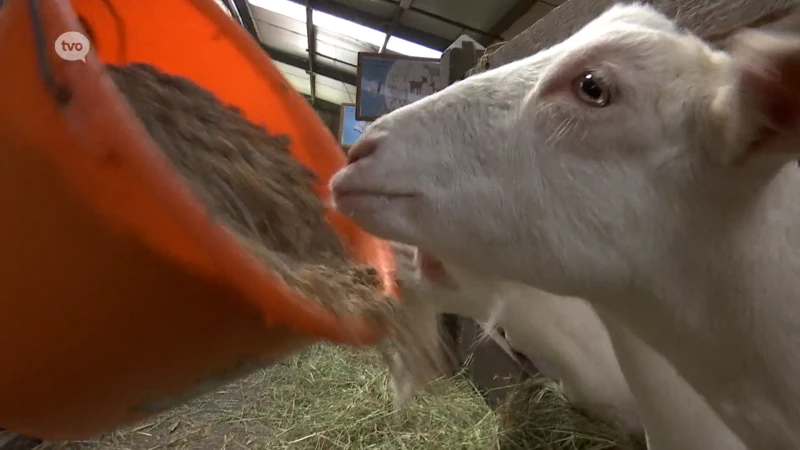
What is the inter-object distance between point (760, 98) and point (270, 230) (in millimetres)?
641

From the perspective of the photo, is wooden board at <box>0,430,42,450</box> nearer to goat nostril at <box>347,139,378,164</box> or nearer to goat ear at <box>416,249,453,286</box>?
goat ear at <box>416,249,453,286</box>

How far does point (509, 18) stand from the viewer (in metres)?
4.93

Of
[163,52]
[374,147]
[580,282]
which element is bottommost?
[580,282]

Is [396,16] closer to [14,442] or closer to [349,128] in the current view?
[349,128]

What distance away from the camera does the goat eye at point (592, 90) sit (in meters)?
0.80

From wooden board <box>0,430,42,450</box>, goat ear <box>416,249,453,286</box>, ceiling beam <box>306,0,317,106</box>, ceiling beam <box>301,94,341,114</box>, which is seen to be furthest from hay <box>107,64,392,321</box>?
ceiling beam <box>301,94,341,114</box>

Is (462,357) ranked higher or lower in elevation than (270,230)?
lower

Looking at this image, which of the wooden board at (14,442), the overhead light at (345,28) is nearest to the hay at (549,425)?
the wooden board at (14,442)

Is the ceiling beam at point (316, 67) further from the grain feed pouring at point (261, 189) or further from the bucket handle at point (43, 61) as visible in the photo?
the bucket handle at point (43, 61)

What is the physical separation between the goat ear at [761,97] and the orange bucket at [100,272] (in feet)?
1.49

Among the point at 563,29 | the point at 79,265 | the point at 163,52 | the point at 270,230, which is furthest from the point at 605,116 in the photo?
the point at 163,52

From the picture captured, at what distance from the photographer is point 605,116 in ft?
2.61

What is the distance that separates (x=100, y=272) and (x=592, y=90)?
1.98 feet

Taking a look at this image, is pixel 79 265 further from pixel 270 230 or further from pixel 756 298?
pixel 756 298
